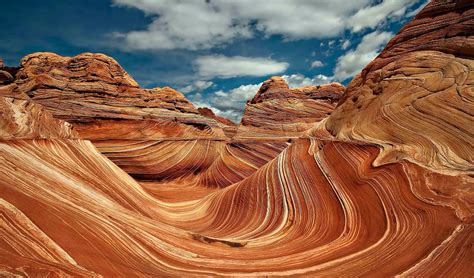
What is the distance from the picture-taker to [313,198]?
244 inches

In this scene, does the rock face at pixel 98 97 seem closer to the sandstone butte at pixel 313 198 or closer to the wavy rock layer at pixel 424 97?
the sandstone butte at pixel 313 198

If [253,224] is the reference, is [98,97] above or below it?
above

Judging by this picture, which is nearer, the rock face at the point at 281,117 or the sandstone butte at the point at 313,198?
the sandstone butte at the point at 313,198

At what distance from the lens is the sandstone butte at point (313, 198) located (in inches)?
132

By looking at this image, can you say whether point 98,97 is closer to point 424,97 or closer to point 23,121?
point 23,121

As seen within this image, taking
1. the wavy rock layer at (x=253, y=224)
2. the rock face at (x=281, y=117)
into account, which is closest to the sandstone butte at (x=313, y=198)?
the wavy rock layer at (x=253, y=224)

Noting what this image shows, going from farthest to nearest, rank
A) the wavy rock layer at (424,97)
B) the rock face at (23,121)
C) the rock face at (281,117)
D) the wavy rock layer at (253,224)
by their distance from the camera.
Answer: the rock face at (281,117), the rock face at (23,121), the wavy rock layer at (424,97), the wavy rock layer at (253,224)

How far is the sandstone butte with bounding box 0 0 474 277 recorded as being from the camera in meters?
3.35

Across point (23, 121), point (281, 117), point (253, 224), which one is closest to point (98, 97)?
point (23, 121)

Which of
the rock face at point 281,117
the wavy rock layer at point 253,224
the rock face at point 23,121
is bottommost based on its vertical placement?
the wavy rock layer at point 253,224

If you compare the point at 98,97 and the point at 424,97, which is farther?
the point at 98,97

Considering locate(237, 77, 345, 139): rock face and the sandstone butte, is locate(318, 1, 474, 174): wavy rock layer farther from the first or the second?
locate(237, 77, 345, 139): rock face

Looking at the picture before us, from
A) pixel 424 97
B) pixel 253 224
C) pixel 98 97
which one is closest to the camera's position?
pixel 424 97

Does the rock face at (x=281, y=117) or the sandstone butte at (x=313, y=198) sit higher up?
the rock face at (x=281, y=117)
